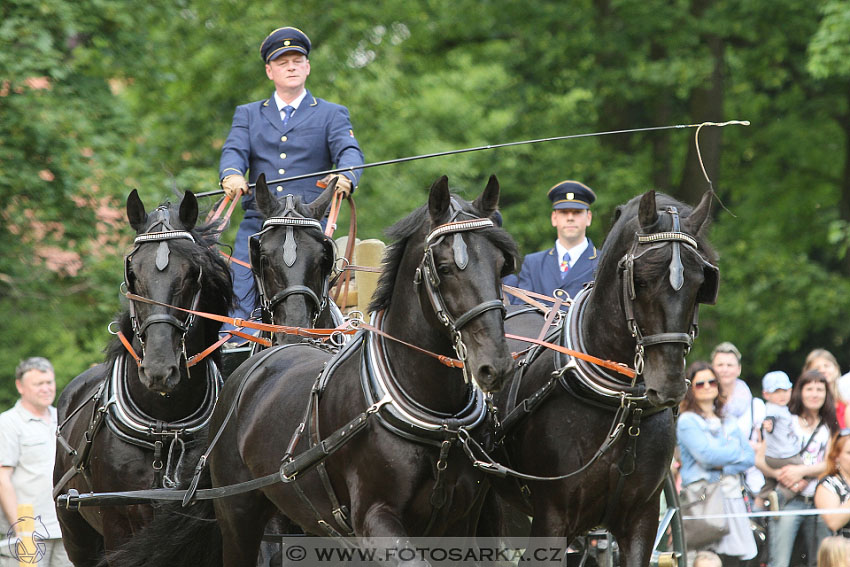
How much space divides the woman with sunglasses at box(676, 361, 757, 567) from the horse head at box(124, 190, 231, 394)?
3.47 metres

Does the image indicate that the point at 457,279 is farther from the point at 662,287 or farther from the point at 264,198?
the point at 264,198

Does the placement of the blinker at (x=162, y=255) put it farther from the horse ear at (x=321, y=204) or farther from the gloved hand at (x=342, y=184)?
the gloved hand at (x=342, y=184)

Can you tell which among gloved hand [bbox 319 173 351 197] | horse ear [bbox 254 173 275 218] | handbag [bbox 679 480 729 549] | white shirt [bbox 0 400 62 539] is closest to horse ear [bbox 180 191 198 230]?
horse ear [bbox 254 173 275 218]

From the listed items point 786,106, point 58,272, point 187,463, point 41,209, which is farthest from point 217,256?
point 786,106

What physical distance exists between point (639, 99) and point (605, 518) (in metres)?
12.1

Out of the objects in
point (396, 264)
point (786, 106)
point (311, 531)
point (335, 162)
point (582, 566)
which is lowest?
point (582, 566)

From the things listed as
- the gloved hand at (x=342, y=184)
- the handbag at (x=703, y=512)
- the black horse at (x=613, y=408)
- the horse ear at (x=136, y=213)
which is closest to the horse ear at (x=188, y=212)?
the horse ear at (x=136, y=213)

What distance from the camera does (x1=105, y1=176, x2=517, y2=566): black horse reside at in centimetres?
444

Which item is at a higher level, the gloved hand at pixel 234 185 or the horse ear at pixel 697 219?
the gloved hand at pixel 234 185

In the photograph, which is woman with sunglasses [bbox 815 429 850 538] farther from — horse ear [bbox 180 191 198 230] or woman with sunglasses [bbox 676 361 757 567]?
horse ear [bbox 180 191 198 230]

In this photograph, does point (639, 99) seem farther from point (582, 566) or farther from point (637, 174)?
point (582, 566)

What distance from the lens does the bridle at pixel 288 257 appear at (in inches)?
230

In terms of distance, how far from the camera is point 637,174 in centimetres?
1645

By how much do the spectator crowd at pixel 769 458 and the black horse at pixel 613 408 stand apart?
7.54ft
